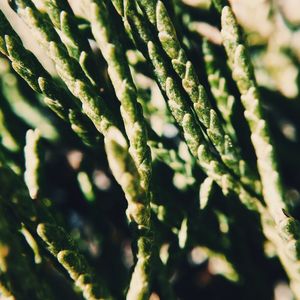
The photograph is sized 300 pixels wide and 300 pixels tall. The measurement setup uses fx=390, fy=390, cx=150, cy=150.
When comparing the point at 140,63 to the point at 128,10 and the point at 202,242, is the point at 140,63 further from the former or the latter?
the point at 202,242

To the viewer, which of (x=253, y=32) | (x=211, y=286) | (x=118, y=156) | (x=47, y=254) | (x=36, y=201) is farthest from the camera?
(x=253, y=32)

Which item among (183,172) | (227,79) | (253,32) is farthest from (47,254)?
(253,32)

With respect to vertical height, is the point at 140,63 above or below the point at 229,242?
above

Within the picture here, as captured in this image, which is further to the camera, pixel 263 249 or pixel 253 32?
pixel 253 32

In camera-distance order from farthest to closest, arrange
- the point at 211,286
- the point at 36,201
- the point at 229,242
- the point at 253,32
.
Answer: the point at 253,32
the point at 211,286
the point at 229,242
the point at 36,201

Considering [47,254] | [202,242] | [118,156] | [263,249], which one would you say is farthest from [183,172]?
[118,156]

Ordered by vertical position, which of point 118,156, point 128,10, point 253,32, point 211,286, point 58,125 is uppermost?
point 128,10
